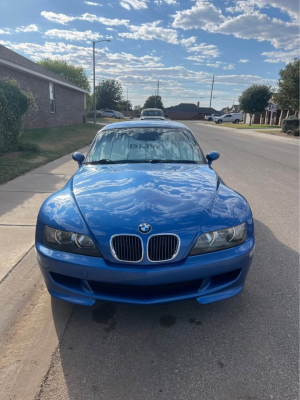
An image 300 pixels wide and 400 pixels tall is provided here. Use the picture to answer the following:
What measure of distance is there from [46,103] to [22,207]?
18258 millimetres

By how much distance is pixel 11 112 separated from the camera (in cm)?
995

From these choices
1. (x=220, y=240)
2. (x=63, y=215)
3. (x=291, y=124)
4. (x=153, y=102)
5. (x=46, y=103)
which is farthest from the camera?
(x=153, y=102)

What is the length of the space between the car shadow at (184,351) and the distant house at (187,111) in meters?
82.2

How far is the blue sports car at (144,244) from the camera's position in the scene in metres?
2.21

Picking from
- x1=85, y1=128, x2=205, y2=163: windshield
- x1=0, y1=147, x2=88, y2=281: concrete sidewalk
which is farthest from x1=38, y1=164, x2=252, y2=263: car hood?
x1=0, y1=147, x2=88, y2=281: concrete sidewalk

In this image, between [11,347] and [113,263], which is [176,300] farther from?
[11,347]

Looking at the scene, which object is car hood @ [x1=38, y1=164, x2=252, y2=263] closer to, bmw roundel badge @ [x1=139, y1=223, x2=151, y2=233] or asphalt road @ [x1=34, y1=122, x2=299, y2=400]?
bmw roundel badge @ [x1=139, y1=223, x2=151, y2=233]

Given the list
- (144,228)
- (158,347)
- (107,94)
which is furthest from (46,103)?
(107,94)

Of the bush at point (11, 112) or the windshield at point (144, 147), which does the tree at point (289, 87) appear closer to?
the bush at point (11, 112)

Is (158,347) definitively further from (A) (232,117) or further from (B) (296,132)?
(A) (232,117)

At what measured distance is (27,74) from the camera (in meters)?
18.1

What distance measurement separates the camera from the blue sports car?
2.21 m

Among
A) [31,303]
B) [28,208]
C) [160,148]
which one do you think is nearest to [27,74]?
[28,208]

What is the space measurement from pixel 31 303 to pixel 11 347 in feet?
1.74
